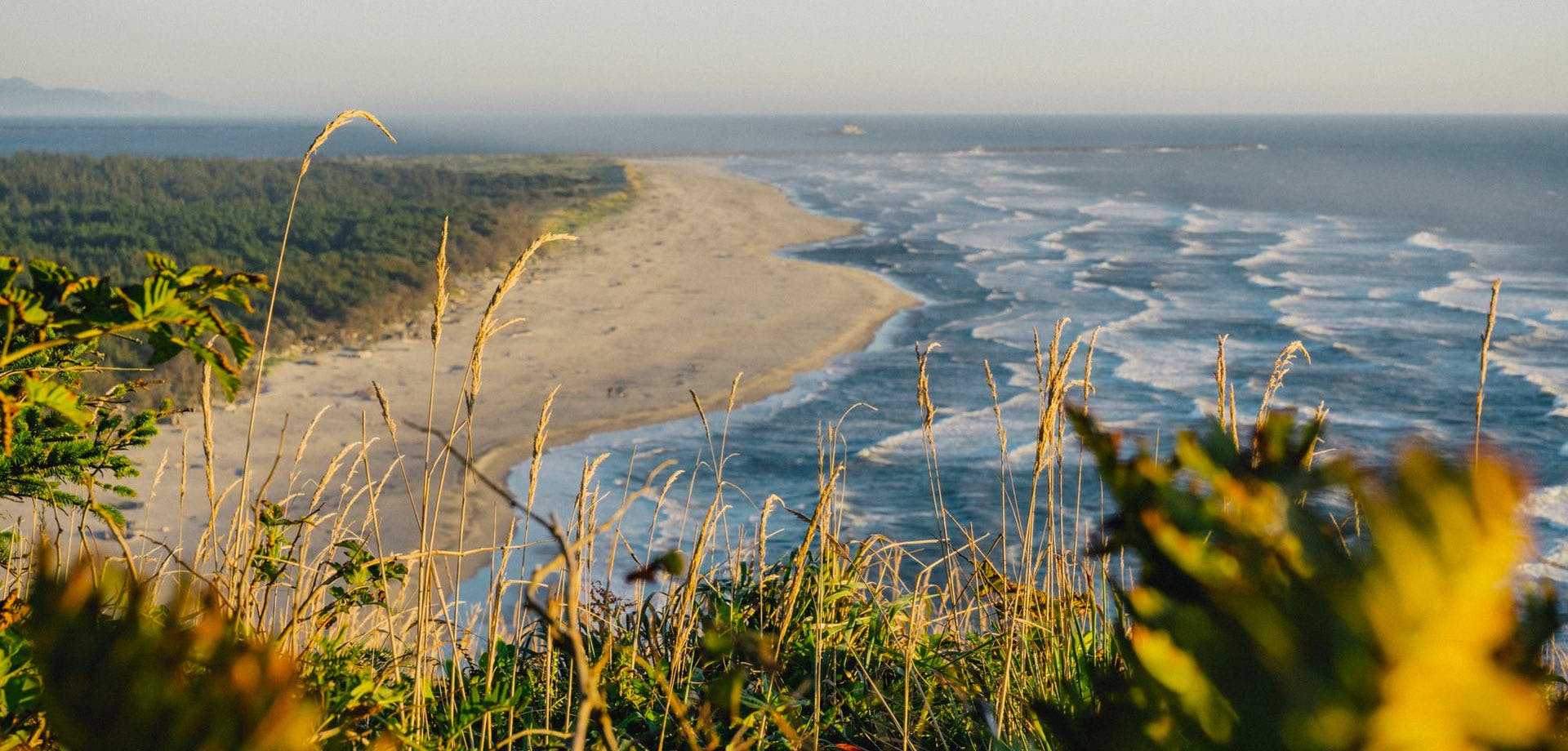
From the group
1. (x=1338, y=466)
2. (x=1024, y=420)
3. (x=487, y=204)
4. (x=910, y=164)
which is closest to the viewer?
(x=1338, y=466)

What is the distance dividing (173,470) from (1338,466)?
45.7 feet

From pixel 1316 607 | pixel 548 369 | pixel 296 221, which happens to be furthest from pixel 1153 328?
pixel 1316 607

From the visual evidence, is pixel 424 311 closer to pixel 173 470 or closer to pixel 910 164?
pixel 173 470

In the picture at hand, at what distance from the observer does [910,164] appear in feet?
264

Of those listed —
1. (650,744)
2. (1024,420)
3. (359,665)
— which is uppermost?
(359,665)

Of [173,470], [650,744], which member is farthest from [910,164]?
[650,744]

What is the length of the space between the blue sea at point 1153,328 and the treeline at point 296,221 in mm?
8161

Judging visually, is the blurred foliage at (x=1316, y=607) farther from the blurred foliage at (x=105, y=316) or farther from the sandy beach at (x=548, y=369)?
the sandy beach at (x=548, y=369)

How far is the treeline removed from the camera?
20328mm

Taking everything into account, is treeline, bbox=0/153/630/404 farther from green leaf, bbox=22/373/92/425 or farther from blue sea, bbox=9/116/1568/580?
green leaf, bbox=22/373/92/425

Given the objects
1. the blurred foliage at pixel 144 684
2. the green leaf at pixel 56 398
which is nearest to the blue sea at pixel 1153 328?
the blurred foliage at pixel 144 684

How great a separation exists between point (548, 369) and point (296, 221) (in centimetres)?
1501

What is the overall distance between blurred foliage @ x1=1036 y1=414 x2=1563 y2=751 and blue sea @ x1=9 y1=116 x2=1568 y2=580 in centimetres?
3

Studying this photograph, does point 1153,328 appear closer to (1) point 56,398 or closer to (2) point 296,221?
(1) point 56,398
